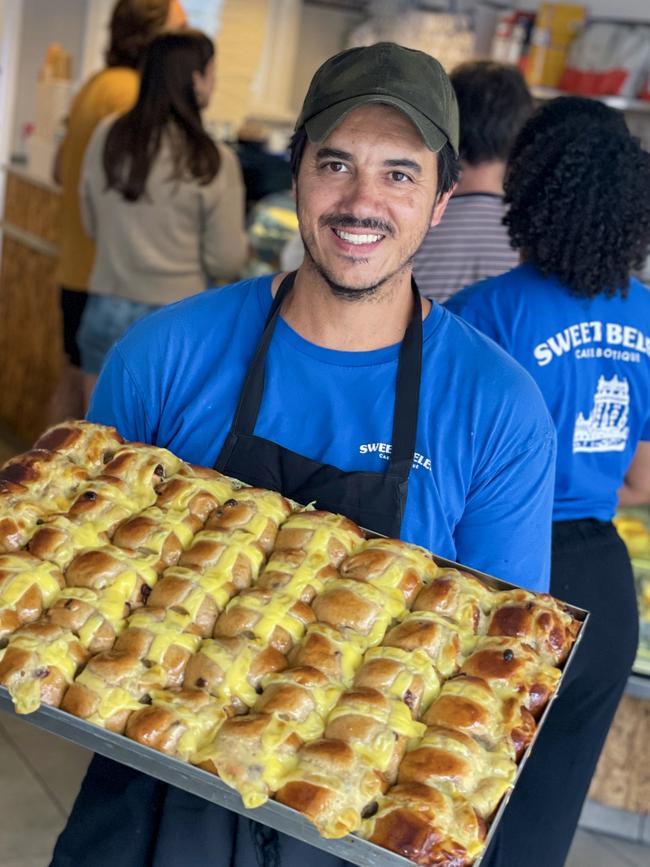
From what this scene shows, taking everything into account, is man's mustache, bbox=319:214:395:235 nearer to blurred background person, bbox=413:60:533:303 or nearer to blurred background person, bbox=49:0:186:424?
blurred background person, bbox=413:60:533:303

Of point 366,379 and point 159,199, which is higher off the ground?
point 366,379

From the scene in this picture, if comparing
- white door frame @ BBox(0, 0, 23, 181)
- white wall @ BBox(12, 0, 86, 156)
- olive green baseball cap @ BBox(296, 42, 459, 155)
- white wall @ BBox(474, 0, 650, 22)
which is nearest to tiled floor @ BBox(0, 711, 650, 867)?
olive green baseball cap @ BBox(296, 42, 459, 155)

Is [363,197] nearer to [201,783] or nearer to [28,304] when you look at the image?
[201,783]

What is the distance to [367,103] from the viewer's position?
5.54 feet

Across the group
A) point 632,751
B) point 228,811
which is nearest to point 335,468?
point 228,811

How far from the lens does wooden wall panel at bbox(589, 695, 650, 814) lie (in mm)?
3305

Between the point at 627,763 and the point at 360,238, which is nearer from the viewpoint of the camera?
the point at 360,238

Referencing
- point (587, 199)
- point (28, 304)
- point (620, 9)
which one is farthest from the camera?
point (620, 9)

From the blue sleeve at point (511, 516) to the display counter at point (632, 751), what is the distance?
1.60m

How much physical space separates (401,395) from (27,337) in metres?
4.18

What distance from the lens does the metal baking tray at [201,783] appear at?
1.16 metres

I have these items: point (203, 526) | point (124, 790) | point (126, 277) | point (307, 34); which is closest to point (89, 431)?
point (203, 526)

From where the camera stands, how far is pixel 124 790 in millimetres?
1619

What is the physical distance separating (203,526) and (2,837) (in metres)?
1.92
